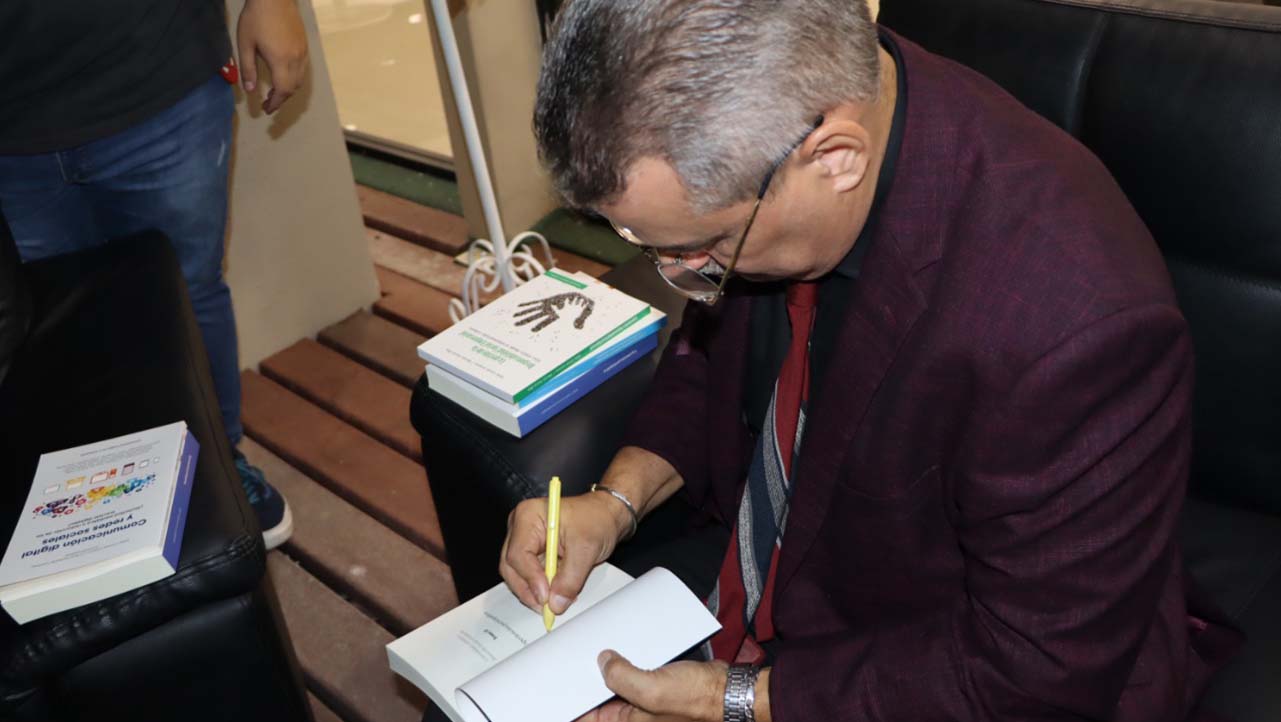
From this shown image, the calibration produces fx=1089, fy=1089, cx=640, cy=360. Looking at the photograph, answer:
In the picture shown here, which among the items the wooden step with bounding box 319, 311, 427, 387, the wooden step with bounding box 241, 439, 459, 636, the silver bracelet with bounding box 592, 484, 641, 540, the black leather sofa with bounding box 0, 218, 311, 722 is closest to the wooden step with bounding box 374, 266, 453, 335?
the wooden step with bounding box 319, 311, 427, 387

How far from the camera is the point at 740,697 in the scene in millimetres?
1074

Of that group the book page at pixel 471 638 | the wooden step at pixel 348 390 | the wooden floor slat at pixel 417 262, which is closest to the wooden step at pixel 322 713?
the wooden step at pixel 348 390

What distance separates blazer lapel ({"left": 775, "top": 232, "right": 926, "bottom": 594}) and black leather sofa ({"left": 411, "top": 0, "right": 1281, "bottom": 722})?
355 millimetres

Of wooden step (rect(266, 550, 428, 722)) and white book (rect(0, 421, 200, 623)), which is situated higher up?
white book (rect(0, 421, 200, 623))

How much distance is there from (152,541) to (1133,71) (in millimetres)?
1219

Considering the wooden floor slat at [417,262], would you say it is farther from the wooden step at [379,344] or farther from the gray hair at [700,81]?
the gray hair at [700,81]

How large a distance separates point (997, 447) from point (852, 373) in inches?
6.4

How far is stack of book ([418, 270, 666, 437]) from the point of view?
4.44ft

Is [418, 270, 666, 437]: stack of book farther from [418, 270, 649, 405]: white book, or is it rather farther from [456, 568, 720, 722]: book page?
[456, 568, 720, 722]: book page

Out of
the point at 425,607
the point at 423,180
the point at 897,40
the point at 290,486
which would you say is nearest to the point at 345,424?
the point at 290,486

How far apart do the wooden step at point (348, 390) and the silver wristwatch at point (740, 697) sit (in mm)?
1337

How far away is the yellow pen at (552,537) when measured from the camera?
1.18 meters

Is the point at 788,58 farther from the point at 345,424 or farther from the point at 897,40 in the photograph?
the point at 345,424

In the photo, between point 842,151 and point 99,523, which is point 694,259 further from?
point 99,523
